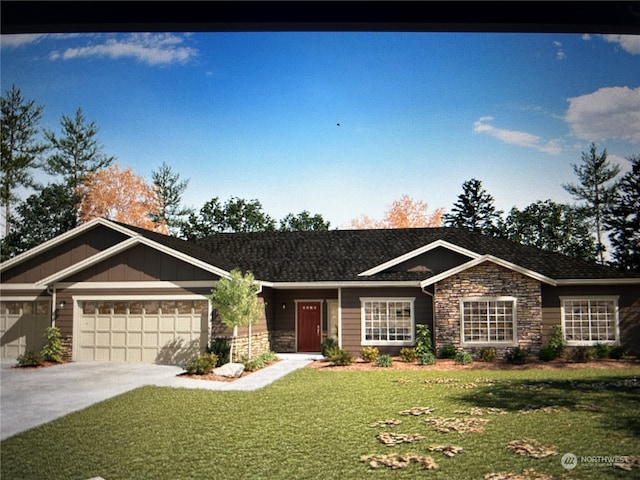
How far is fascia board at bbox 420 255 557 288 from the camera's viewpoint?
11135mm

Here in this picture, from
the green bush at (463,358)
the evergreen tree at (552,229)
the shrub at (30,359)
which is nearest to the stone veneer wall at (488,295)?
the green bush at (463,358)

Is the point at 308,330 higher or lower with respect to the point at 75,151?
lower

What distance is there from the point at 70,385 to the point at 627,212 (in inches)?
254

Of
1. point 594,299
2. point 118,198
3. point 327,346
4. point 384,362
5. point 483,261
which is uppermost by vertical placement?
point 118,198

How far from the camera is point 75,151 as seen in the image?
16.0 ft

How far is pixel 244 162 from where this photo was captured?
5.15 m

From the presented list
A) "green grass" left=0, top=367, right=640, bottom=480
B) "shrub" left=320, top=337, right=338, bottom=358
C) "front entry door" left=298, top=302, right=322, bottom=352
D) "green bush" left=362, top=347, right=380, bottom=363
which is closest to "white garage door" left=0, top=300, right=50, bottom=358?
"green grass" left=0, top=367, right=640, bottom=480

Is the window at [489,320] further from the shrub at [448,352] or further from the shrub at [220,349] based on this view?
the shrub at [220,349]

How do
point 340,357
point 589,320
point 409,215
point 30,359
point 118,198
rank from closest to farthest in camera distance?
1. point 118,198
2. point 409,215
3. point 30,359
4. point 340,357
5. point 589,320

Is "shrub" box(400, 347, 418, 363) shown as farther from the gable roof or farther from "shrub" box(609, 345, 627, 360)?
"shrub" box(609, 345, 627, 360)

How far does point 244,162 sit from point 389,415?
300 centimetres

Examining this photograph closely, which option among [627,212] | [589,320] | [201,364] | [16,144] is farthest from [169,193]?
[589,320]

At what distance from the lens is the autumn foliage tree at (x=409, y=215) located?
5.67 meters

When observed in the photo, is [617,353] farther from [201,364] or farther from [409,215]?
[201,364]
